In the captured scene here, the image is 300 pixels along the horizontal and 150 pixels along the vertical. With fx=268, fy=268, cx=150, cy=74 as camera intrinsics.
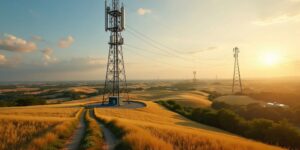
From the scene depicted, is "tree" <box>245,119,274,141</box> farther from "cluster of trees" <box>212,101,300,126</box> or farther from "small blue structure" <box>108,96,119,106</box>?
"small blue structure" <box>108,96,119,106</box>

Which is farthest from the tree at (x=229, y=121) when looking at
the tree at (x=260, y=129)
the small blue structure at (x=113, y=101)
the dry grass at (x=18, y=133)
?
the dry grass at (x=18, y=133)

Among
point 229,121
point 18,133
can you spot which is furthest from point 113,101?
point 18,133

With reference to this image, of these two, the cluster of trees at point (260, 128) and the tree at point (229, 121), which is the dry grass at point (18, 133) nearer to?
the cluster of trees at point (260, 128)

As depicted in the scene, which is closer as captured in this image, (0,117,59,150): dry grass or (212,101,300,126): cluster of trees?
(0,117,59,150): dry grass

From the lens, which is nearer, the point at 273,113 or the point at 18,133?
the point at 18,133

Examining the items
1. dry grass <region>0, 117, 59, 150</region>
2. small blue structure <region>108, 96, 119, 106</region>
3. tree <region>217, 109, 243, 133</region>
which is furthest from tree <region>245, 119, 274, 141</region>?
small blue structure <region>108, 96, 119, 106</region>

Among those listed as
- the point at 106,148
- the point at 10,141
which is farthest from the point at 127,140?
the point at 10,141

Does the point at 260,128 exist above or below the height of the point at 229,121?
above

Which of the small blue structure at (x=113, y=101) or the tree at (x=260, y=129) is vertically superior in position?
the small blue structure at (x=113, y=101)

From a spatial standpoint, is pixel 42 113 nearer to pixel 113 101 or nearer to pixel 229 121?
pixel 113 101

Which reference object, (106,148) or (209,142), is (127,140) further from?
(209,142)

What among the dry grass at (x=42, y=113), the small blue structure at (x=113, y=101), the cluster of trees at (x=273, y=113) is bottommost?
the cluster of trees at (x=273, y=113)
